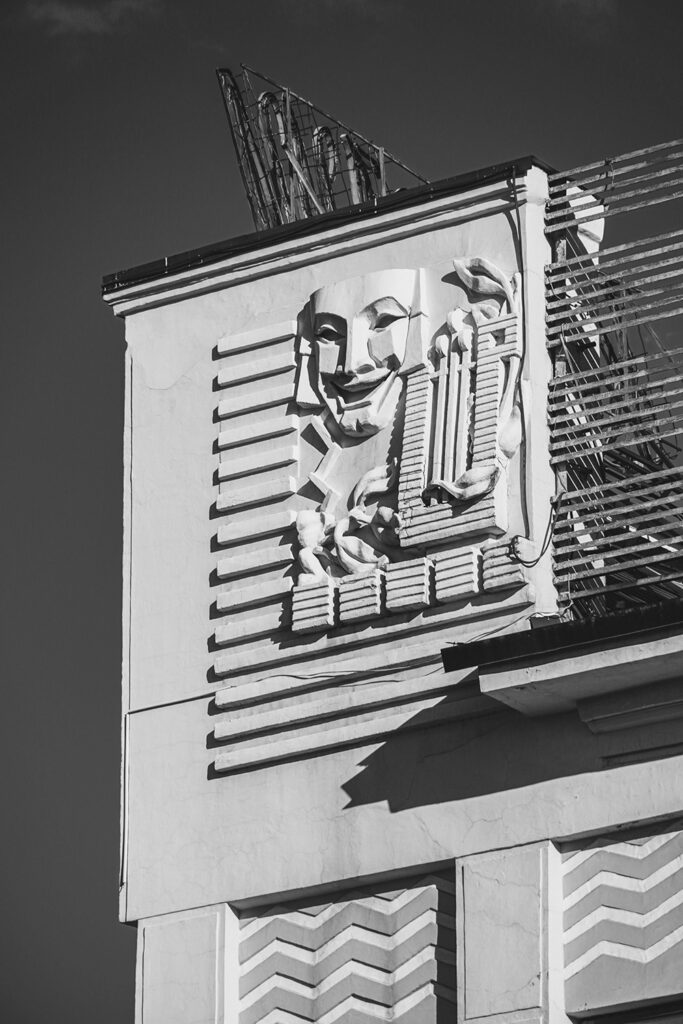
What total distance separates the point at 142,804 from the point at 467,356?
517cm

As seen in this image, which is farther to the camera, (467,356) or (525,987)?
(467,356)

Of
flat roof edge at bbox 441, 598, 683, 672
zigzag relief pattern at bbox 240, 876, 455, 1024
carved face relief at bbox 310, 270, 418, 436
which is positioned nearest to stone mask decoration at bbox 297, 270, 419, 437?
carved face relief at bbox 310, 270, 418, 436

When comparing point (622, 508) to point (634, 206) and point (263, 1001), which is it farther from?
point (263, 1001)

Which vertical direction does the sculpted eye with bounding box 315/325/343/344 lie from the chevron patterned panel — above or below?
above

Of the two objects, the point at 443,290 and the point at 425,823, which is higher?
the point at 443,290

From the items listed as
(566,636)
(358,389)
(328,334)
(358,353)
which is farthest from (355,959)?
(328,334)

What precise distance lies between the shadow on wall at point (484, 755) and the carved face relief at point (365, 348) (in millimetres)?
3173

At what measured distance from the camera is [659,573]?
2647 centimetres

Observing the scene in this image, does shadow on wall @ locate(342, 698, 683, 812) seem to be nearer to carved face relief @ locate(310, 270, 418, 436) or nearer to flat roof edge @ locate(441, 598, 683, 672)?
flat roof edge @ locate(441, 598, 683, 672)

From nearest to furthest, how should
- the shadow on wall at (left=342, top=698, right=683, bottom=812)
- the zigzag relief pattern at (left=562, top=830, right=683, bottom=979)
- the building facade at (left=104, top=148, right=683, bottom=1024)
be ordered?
1. the zigzag relief pattern at (left=562, top=830, right=683, bottom=979)
2. the building facade at (left=104, top=148, right=683, bottom=1024)
3. the shadow on wall at (left=342, top=698, right=683, bottom=812)

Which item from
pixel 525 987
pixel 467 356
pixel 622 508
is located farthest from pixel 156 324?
pixel 525 987

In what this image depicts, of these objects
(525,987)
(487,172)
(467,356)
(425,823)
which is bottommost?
(525,987)

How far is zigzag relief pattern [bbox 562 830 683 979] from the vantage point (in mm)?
23141

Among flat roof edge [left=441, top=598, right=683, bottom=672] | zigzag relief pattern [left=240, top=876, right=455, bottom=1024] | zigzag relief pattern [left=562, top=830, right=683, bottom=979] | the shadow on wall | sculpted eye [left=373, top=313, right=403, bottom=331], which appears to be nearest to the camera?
flat roof edge [left=441, top=598, right=683, bottom=672]
